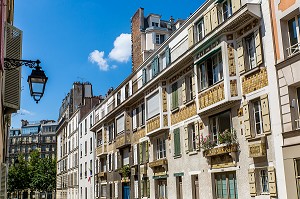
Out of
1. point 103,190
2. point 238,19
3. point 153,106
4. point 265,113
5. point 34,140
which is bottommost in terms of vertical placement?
point 103,190

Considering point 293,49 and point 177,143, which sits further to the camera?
point 177,143

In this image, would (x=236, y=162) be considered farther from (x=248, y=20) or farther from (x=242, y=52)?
(x=248, y=20)

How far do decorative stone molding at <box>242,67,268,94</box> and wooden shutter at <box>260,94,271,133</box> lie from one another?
0.58 m

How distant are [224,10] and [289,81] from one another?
19.0ft

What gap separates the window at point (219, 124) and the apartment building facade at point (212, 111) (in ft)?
0.15

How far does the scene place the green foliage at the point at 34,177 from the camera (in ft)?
235

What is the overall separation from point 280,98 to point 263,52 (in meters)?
2.10

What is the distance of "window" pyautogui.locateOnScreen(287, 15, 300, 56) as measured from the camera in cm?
1408

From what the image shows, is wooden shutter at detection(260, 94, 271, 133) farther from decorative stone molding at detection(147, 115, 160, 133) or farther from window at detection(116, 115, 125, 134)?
window at detection(116, 115, 125, 134)

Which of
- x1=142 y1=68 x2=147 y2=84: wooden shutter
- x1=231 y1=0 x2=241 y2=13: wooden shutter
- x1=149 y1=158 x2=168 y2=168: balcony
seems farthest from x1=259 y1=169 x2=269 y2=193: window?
x1=142 y1=68 x2=147 y2=84: wooden shutter

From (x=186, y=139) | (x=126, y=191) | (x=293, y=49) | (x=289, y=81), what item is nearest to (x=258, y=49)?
(x=293, y=49)

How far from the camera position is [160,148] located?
25562 mm

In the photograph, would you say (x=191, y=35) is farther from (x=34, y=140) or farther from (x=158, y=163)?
(x=34, y=140)

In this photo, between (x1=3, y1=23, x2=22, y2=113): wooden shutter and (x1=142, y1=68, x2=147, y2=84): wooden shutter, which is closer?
(x1=3, y1=23, x2=22, y2=113): wooden shutter
